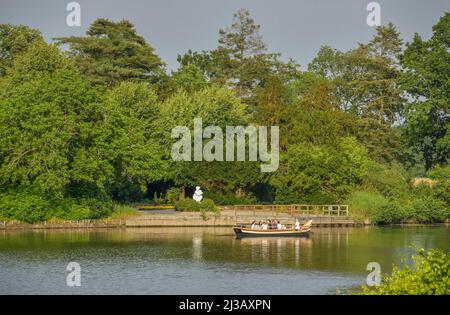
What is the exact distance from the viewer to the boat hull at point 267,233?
63969 mm

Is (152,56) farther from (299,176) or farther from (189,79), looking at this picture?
(299,176)

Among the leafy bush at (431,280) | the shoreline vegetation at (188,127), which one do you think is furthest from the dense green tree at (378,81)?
the leafy bush at (431,280)

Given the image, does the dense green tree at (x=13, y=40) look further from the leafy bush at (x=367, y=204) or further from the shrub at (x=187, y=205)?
the leafy bush at (x=367, y=204)

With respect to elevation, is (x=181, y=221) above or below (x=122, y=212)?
below

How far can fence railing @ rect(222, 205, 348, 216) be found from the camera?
248ft

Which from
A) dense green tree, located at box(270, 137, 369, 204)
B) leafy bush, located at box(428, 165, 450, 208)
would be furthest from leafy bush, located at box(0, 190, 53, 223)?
leafy bush, located at box(428, 165, 450, 208)

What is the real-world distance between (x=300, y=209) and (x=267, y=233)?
12.4 metres

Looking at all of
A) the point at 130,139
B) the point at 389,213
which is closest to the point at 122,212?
the point at 130,139

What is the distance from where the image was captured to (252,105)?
101875 millimetres

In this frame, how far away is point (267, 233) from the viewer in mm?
64750

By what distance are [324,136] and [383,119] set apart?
2409cm

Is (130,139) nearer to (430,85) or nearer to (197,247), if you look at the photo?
(197,247)
